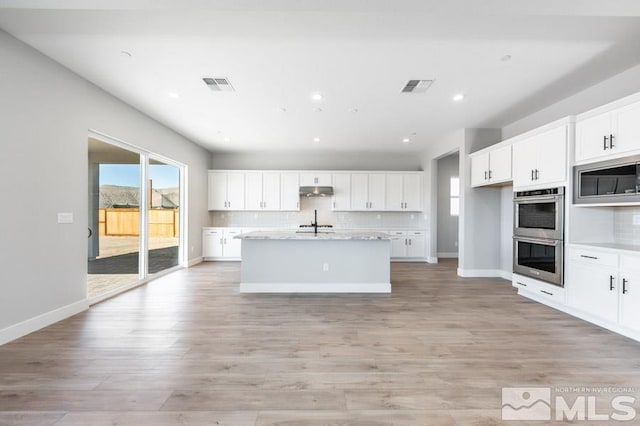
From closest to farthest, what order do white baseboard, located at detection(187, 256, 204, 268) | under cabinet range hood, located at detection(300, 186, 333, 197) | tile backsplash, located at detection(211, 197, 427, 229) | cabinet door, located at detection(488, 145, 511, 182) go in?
cabinet door, located at detection(488, 145, 511, 182) < white baseboard, located at detection(187, 256, 204, 268) < under cabinet range hood, located at detection(300, 186, 333, 197) < tile backsplash, located at detection(211, 197, 427, 229)

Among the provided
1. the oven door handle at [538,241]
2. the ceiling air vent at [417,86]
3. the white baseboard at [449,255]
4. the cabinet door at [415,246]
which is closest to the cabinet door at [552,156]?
the oven door handle at [538,241]

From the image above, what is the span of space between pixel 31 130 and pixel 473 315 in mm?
5263

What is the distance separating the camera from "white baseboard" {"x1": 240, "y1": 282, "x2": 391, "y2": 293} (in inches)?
180

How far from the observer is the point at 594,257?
127 inches

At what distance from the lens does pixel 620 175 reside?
3.08m

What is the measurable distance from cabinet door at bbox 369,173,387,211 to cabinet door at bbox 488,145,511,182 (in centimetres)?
301

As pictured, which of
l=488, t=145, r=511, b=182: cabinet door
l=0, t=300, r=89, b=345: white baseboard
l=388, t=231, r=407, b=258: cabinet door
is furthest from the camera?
l=388, t=231, r=407, b=258: cabinet door

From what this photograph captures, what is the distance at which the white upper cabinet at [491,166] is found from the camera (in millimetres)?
4711

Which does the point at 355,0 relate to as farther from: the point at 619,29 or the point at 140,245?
the point at 140,245

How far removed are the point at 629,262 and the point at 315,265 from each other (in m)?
3.56

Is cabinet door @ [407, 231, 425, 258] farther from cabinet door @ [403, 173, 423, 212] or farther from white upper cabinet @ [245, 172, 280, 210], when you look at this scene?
white upper cabinet @ [245, 172, 280, 210]

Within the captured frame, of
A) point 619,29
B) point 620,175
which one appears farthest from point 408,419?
point 619,29

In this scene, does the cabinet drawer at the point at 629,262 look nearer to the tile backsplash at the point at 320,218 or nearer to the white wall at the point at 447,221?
the tile backsplash at the point at 320,218

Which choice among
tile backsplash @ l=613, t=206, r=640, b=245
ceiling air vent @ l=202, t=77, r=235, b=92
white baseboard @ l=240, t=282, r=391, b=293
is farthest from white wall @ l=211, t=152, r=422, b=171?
tile backsplash @ l=613, t=206, r=640, b=245
